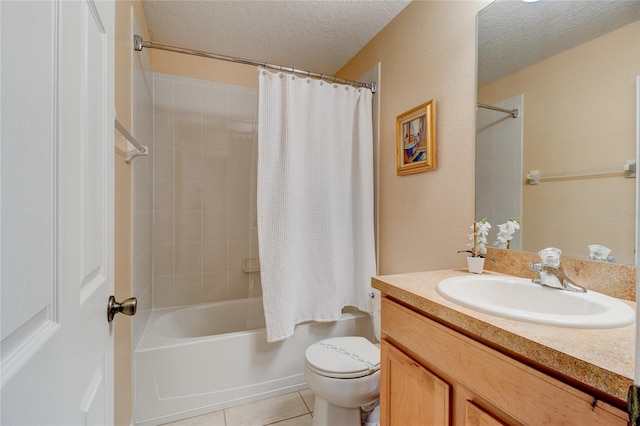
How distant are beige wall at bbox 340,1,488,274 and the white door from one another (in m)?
1.40

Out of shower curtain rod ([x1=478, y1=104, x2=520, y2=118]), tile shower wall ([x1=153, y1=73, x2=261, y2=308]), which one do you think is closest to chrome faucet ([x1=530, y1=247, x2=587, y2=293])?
shower curtain rod ([x1=478, y1=104, x2=520, y2=118])

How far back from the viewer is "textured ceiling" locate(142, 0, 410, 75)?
1.72 m

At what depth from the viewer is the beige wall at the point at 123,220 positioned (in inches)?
45.7

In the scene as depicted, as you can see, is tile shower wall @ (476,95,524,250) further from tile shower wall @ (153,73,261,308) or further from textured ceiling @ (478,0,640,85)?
tile shower wall @ (153,73,261,308)

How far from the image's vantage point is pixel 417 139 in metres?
1.63

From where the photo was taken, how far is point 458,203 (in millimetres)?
1401

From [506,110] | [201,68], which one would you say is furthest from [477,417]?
[201,68]

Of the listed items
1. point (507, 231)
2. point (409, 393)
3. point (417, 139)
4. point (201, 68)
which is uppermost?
point (201, 68)

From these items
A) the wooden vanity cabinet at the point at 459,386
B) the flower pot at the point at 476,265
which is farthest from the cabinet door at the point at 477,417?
the flower pot at the point at 476,265

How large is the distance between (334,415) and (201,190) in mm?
1838

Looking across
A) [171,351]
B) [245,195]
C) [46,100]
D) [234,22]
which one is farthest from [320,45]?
[171,351]

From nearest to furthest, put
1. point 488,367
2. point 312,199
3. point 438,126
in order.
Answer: point 488,367 < point 438,126 < point 312,199

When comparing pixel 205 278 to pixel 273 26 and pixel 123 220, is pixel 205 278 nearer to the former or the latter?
pixel 123 220

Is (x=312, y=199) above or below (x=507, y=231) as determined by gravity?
above
